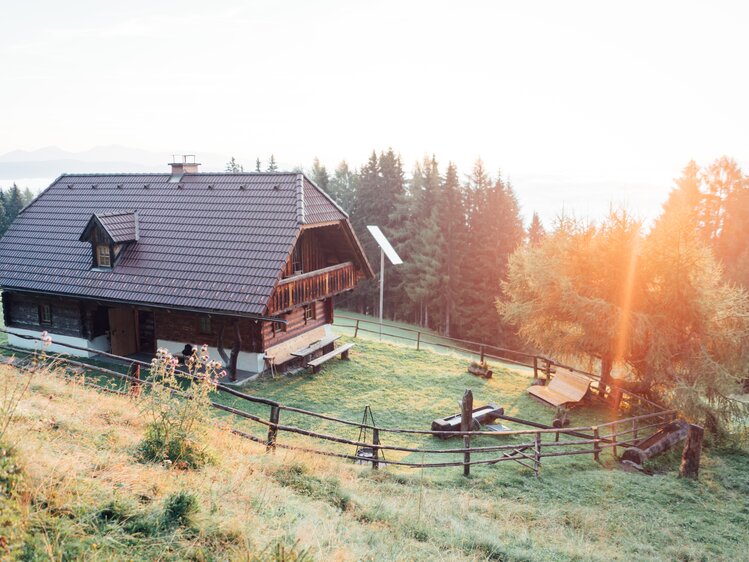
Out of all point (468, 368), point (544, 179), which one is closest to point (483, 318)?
point (468, 368)

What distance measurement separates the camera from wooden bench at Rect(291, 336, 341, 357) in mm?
19359

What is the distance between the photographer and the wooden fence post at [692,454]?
41.5ft

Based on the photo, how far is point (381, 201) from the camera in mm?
49062

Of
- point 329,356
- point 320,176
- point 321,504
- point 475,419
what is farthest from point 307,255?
point 320,176

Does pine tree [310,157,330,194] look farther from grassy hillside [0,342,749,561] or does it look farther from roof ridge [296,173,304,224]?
grassy hillside [0,342,749,561]

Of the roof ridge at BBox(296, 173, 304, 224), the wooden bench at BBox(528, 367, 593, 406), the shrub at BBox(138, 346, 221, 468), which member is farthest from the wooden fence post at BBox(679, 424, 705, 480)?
the roof ridge at BBox(296, 173, 304, 224)

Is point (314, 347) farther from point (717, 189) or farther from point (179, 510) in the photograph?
point (717, 189)

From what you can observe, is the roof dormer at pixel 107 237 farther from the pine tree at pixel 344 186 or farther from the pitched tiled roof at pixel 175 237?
the pine tree at pixel 344 186

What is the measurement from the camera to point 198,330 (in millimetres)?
18531

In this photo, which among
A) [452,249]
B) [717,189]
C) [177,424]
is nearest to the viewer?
[177,424]

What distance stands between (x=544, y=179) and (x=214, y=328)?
16227cm

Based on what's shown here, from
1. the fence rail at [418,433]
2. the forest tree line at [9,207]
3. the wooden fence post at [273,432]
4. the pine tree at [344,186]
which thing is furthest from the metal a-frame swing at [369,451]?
the forest tree line at [9,207]

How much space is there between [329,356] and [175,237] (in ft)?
22.8

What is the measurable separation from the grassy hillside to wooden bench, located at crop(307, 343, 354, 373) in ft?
15.3
